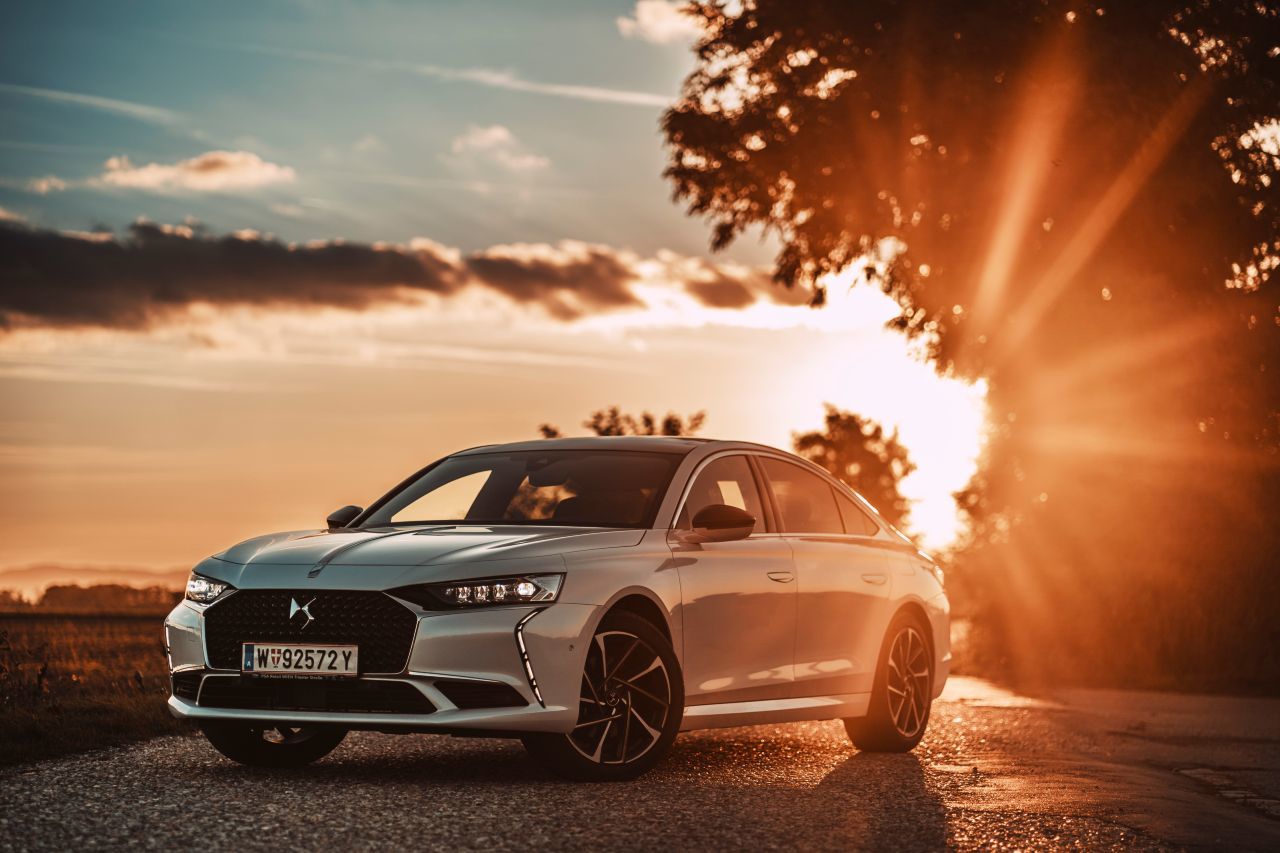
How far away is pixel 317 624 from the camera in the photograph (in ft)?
26.1

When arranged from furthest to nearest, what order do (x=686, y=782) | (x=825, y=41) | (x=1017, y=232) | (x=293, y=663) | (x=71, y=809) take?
1. (x=825, y=41)
2. (x=1017, y=232)
3. (x=686, y=782)
4. (x=293, y=663)
5. (x=71, y=809)

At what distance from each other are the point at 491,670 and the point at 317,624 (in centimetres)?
89

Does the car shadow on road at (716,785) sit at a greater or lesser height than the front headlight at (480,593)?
lesser

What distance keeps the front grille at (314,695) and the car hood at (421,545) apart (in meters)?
0.59

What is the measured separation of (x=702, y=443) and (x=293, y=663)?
2.99 meters

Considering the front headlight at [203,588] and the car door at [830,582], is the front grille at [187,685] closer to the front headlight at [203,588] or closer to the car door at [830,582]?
the front headlight at [203,588]

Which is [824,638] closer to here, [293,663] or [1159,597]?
[293,663]

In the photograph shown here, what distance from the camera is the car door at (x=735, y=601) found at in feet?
29.2

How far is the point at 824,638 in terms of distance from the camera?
10.1 meters

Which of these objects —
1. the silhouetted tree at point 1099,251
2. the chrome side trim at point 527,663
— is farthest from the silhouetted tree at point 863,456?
the chrome side trim at point 527,663

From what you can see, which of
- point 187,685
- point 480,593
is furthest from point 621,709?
point 187,685

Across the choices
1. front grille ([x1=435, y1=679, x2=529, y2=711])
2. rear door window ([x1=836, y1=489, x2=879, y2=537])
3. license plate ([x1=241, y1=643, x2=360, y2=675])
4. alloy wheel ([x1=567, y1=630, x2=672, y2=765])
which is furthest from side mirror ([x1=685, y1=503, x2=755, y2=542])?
license plate ([x1=241, y1=643, x2=360, y2=675])

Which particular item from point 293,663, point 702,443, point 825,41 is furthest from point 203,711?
point 825,41

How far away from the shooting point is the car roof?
9758 millimetres
